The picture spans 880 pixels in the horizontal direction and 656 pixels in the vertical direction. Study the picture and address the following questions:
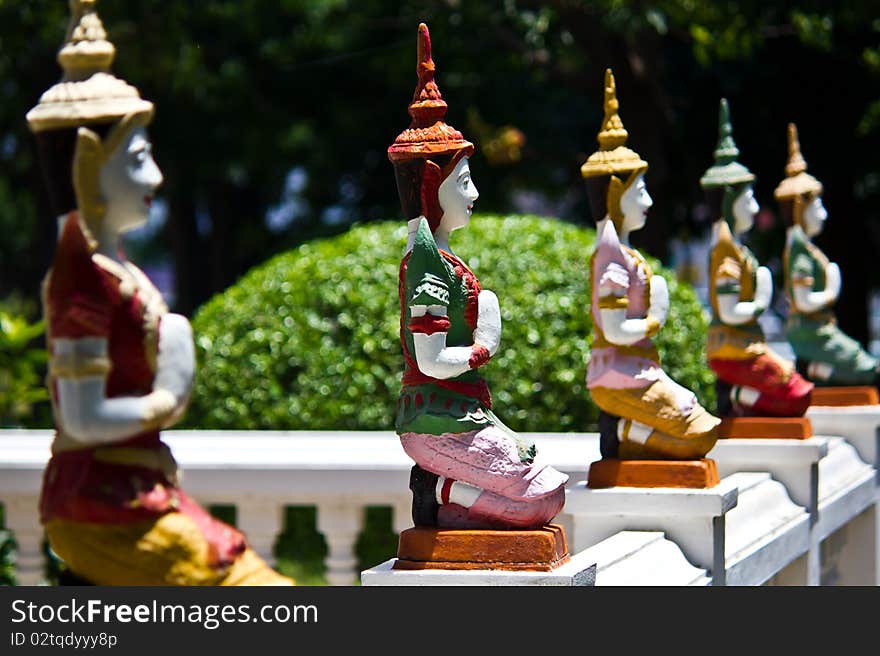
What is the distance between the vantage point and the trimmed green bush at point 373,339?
755cm

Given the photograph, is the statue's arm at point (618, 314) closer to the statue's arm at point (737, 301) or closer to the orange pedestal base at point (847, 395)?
A: the statue's arm at point (737, 301)

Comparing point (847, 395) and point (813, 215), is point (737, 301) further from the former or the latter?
point (847, 395)

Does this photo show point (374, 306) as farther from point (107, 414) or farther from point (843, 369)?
point (107, 414)

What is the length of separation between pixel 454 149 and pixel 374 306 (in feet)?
12.3

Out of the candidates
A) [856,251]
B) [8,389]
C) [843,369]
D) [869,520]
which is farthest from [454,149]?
[856,251]

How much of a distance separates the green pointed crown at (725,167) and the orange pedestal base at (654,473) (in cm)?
164

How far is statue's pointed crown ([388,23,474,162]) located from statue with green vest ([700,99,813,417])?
247 centimetres

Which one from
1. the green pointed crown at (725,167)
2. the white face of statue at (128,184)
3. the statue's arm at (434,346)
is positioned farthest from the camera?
the green pointed crown at (725,167)

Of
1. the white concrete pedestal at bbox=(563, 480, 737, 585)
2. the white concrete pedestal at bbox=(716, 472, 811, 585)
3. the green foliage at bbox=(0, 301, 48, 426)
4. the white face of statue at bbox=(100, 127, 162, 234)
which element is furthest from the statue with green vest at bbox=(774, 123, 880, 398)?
the white face of statue at bbox=(100, 127, 162, 234)

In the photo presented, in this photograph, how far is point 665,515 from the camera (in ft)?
16.8

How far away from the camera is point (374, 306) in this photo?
7.70 m

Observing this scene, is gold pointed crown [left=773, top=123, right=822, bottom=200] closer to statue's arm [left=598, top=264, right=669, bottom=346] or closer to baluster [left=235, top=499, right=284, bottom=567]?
statue's arm [left=598, top=264, right=669, bottom=346]

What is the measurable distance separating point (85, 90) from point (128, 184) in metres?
0.21

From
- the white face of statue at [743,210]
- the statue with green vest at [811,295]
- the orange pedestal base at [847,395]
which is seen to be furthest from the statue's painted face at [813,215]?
the white face of statue at [743,210]
